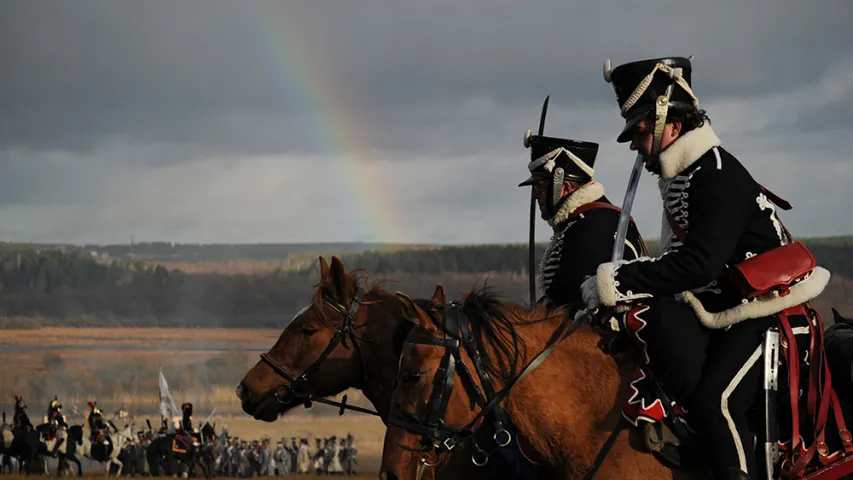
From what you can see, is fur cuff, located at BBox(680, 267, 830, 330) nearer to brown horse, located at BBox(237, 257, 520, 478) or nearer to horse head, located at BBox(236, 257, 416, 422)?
brown horse, located at BBox(237, 257, 520, 478)

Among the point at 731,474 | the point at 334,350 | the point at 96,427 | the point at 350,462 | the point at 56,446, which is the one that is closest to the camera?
the point at 731,474

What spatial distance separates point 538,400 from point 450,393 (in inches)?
18.0

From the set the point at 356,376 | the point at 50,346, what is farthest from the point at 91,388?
the point at 356,376

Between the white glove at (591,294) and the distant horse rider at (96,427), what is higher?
the white glove at (591,294)

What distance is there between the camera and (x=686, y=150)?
646 cm

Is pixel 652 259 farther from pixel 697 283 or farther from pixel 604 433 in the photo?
pixel 604 433

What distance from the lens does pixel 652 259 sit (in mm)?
6355

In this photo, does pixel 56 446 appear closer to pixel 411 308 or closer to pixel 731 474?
pixel 411 308

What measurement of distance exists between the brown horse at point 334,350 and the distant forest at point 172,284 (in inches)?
2249

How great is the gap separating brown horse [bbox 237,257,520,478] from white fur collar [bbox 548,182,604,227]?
131cm

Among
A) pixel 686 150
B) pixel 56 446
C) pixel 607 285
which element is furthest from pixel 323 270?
pixel 56 446

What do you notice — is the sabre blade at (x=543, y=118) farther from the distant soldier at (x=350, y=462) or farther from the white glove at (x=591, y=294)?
the distant soldier at (x=350, y=462)

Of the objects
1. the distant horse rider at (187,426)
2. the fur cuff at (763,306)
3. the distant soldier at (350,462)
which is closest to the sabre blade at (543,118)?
the fur cuff at (763,306)

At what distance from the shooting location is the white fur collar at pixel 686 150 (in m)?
6.44
